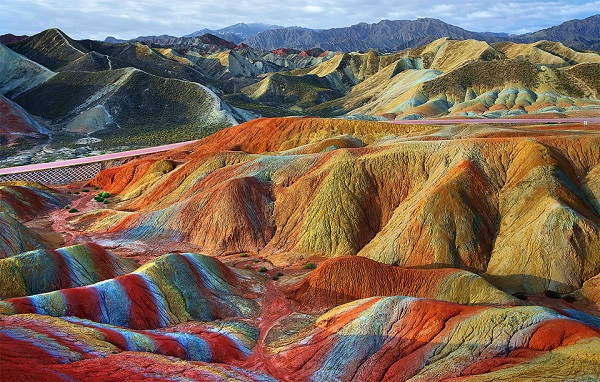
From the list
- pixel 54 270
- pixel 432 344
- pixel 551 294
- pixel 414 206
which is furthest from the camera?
pixel 414 206

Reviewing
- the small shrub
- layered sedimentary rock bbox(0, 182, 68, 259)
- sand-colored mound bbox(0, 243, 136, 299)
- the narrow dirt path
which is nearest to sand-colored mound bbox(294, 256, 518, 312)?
the narrow dirt path

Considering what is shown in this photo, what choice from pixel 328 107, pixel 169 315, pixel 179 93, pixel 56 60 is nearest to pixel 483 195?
pixel 169 315

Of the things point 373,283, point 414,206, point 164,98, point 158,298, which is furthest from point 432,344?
point 164,98

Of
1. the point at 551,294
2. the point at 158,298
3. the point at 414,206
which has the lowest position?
the point at 551,294

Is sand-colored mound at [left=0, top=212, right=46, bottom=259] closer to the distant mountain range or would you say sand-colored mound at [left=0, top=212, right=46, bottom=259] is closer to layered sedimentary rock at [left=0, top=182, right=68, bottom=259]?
layered sedimentary rock at [left=0, top=182, right=68, bottom=259]

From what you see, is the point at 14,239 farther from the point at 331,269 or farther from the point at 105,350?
the point at 331,269

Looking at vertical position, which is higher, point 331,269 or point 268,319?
point 331,269

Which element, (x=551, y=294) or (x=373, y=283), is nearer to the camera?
(x=551, y=294)
